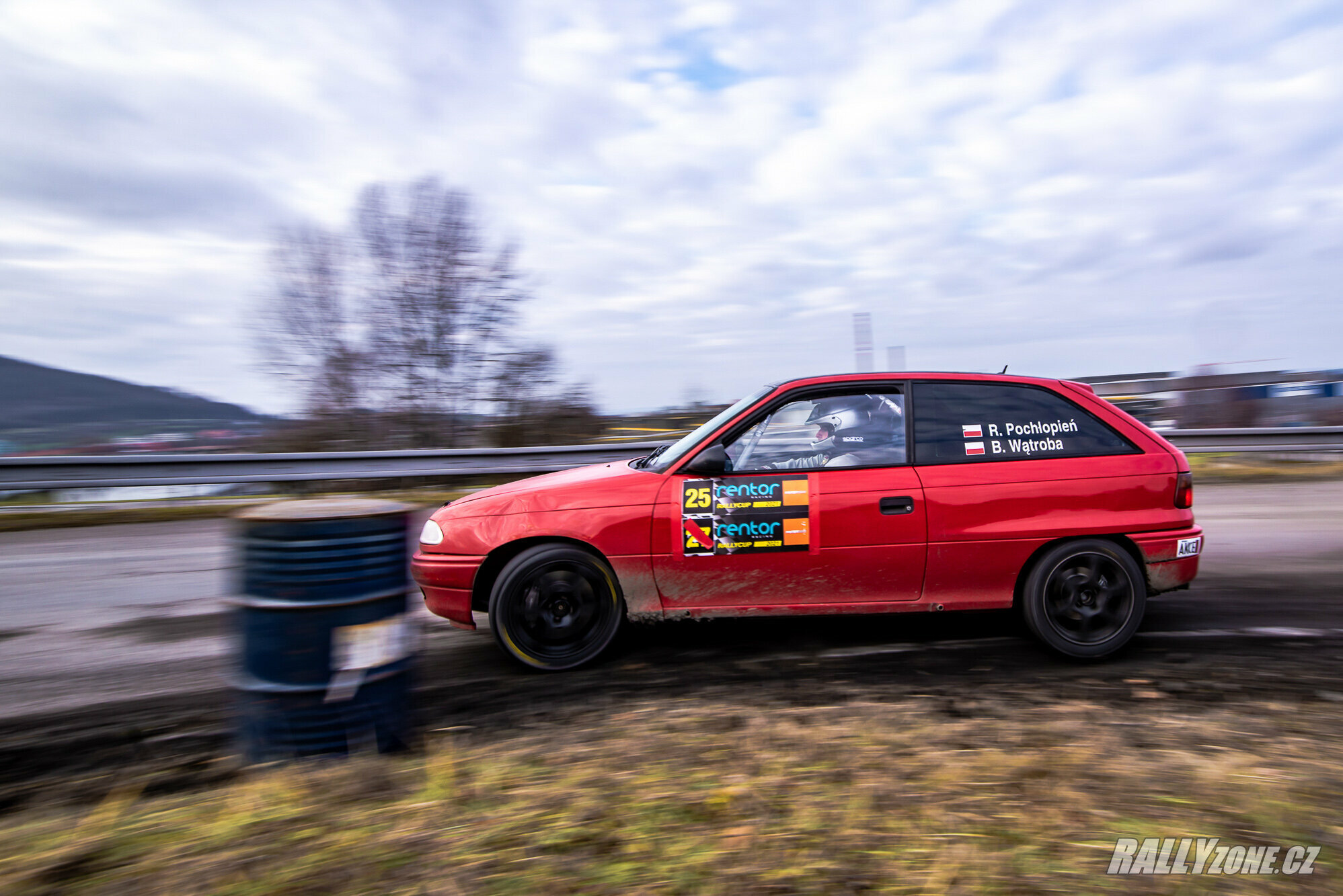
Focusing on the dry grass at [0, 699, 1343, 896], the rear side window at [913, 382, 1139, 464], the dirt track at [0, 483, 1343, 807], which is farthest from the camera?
the rear side window at [913, 382, 1139, 464]

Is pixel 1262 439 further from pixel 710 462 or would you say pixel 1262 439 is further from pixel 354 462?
pixel 354 462

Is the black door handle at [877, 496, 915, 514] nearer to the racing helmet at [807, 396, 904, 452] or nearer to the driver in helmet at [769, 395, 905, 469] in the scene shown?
the driver in helmet at [769, 395, 905, 469]

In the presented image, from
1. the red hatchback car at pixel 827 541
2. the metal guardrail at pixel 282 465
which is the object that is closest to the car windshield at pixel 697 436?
the red hatchback car at pixel 827 541

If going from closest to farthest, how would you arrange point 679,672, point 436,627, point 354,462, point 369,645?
point 369,645 → point 679,672 → point 436,627 → point 354,462

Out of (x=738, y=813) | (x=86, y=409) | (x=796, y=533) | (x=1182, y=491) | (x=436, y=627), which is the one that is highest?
(x=86, y=409)

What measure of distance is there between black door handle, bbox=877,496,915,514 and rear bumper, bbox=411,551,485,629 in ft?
7.02

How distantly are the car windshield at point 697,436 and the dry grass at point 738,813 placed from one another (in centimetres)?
149

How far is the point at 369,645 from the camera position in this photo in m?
3.04

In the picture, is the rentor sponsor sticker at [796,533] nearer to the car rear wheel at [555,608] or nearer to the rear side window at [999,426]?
the rear side window at [999,426]

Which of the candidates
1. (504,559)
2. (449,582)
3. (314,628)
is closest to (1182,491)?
(504,559)

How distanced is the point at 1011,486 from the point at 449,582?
3.05m

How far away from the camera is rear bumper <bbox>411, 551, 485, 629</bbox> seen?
412 cm

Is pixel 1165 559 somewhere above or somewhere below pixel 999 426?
below

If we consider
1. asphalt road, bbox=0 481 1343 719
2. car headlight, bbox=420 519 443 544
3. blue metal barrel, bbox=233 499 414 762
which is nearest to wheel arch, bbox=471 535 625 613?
car headlight, bbox=420 519 443 544
